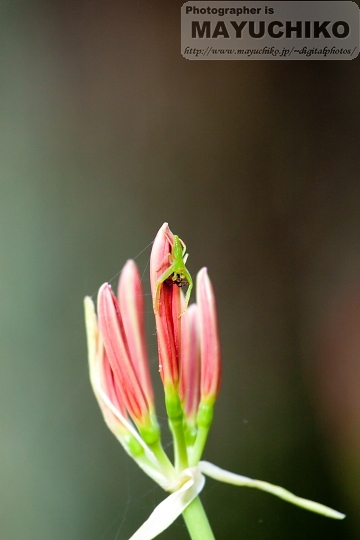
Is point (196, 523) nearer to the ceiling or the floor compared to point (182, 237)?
nearer to the floor

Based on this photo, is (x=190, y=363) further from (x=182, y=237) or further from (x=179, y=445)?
(x=182, y=237)

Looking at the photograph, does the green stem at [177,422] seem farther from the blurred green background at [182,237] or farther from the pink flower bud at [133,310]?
the blurred green background at [182,237]

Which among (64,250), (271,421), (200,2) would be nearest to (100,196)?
(64,250)

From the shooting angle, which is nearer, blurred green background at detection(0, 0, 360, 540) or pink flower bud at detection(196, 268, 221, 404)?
pink flower bud at detection(196, 268, 221, 404)

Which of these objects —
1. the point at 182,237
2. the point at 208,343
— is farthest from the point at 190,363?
the point at 182,237

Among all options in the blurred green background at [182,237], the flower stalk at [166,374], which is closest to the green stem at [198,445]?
the flower stalk at [166,374]

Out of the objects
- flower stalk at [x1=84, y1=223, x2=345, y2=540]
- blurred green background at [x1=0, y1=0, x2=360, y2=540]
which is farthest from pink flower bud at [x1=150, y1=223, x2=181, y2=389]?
blurred green background at [x1=0, y1=0, x2=360, y2=540]

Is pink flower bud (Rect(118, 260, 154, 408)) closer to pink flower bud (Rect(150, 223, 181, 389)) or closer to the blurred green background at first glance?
pink flower bud (Rect(150, 223, 181, 389))
